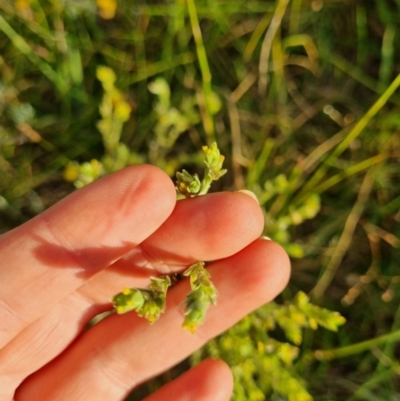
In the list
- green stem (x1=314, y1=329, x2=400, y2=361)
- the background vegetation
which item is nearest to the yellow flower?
the background vegetation

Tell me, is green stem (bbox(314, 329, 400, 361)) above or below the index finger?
below

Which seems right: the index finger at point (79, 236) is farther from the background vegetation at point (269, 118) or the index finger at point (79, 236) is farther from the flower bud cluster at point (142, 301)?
the background vegetation at point (269, 118)

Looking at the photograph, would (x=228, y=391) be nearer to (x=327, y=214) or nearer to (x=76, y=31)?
(x=327, y=214)

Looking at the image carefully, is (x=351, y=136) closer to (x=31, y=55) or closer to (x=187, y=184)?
(x=187, y=184)

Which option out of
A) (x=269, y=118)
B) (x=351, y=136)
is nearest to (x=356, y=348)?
(x=351, y=136)

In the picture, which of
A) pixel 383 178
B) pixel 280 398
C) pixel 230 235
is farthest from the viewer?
pixel 383 178

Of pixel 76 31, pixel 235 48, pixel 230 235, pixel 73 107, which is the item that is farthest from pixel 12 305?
pixel 235 48

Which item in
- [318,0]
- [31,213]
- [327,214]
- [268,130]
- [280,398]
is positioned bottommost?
[280,398]

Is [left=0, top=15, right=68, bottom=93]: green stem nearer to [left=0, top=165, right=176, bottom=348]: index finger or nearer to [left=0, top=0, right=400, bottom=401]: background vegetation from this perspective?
[left=0, top=0, right=400, bottom=401]: background vegetation
